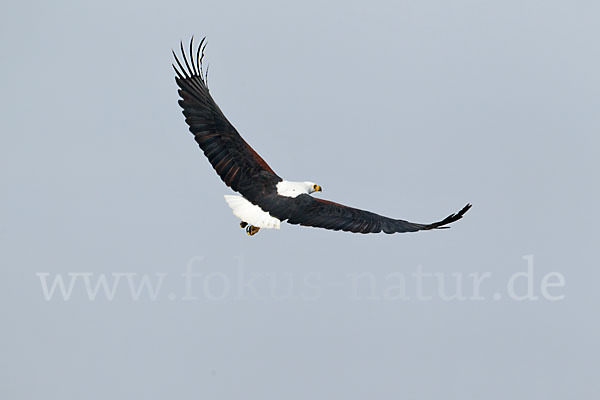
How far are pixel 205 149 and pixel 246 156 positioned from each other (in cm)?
89

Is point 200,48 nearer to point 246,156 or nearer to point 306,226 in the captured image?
point 246,156

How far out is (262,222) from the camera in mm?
20812

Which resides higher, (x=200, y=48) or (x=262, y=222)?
(x=200, y=48)

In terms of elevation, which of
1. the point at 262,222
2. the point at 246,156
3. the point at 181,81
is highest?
the point at 181,81

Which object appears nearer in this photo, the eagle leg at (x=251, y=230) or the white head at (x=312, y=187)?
the white head at (x=312, y=187)

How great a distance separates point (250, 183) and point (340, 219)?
207 cm

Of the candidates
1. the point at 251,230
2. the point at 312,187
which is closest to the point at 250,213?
the point at 251,230

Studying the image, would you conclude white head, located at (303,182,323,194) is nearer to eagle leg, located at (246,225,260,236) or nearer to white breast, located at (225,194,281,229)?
white breast, located at (225,194,281,229)

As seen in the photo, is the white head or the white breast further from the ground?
the white head

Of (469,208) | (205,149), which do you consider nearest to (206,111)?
(205,149)

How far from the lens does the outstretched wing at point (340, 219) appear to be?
2111 centimetres

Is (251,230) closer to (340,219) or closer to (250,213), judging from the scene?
(250,213)

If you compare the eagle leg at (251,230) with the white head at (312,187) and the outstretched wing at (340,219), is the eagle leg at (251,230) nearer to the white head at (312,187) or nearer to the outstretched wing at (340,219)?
the outstretched wing at (340,219)

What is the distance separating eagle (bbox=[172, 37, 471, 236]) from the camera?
21.1m
